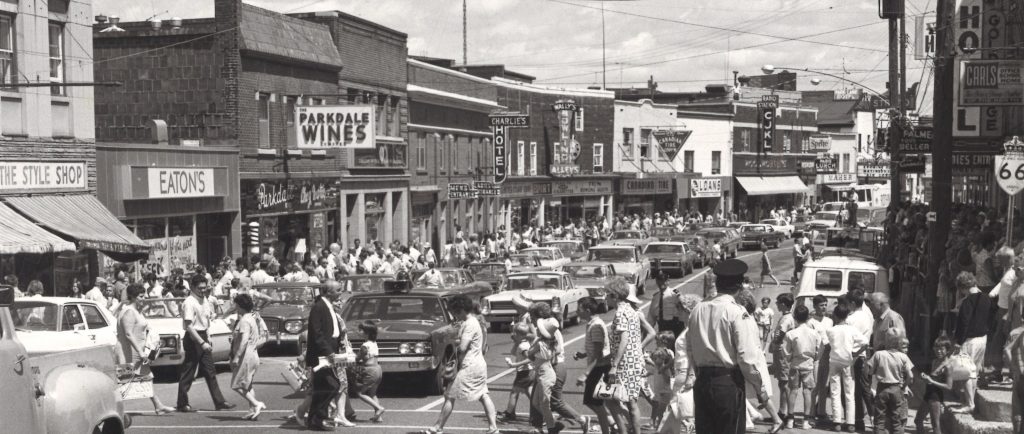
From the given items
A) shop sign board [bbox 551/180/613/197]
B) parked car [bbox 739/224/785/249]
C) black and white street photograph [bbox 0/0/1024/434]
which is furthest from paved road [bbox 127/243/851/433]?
shop sign board [bbox 551/180/613/197]

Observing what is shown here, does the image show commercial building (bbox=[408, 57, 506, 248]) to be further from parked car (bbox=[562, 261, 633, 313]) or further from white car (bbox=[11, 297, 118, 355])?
white car (bbox=[11, 297, 118, 355])

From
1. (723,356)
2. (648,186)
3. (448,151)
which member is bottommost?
(723,356)

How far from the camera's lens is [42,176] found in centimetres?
2494

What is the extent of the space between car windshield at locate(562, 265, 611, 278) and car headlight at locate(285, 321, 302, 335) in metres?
11.2

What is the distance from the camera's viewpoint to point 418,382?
18141 millimetres

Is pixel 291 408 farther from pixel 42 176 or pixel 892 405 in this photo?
pixel 42 176

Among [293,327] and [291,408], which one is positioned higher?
[293,327]

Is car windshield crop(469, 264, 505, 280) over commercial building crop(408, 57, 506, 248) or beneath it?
beneath

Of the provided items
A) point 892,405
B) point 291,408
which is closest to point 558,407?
point 892,405

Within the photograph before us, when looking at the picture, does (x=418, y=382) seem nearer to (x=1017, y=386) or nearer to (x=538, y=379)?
(x=538, y=379)

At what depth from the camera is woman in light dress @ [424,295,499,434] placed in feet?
43.2

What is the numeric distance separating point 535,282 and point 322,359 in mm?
13739

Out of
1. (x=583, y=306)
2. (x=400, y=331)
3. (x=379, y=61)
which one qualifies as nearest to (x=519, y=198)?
(x=379, y=61)

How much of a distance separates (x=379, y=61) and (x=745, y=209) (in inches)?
1834
